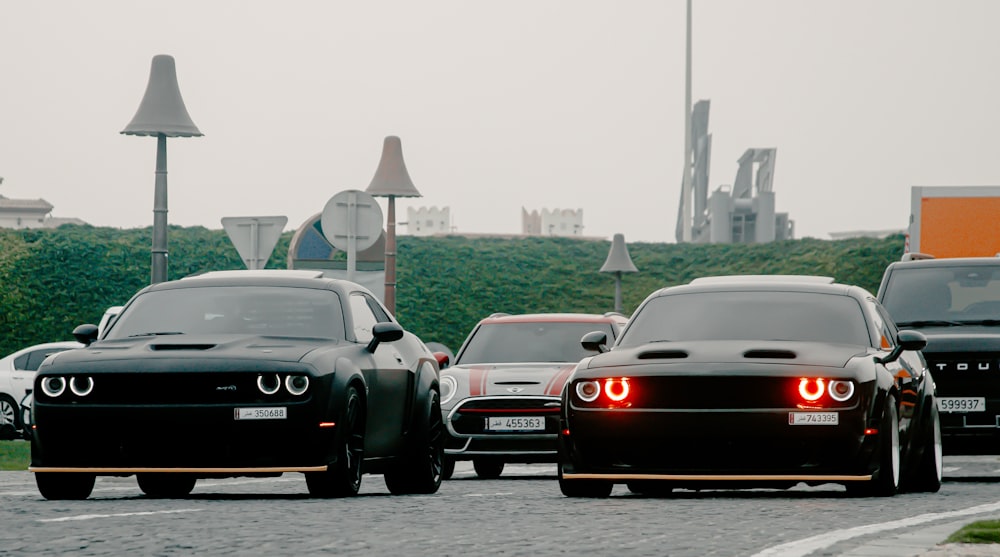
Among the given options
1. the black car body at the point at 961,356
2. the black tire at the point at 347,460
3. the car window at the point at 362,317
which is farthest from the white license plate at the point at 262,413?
the black car body at the point at 961,356

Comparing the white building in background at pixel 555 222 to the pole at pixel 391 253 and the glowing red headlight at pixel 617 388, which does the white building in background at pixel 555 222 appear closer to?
the pole at pixel 391 253

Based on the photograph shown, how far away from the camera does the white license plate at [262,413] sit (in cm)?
1110

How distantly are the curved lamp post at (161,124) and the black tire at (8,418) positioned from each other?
7.06m

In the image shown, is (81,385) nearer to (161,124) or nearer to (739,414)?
(739,414)

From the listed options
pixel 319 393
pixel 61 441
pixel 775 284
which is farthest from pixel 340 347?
pixel 775 284

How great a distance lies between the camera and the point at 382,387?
12.4m

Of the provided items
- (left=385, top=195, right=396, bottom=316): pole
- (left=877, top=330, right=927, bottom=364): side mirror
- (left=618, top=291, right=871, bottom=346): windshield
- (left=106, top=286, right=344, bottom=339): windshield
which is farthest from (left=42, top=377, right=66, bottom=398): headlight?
(left=385, top=195, right=396, bottom=316): pole

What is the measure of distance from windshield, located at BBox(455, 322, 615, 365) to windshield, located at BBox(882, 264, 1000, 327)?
9.19ft

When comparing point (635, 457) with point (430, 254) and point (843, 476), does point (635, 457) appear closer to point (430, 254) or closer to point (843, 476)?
point (843, 476)

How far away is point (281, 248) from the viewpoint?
182ft

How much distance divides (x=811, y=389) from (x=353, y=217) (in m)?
11.7

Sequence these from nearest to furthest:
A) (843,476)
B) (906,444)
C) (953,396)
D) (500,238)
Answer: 1. (843,476)
2. (906,444)
3. (953,396)
4. (500,238)

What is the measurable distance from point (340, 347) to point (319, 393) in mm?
785

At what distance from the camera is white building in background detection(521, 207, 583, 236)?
188 metres
